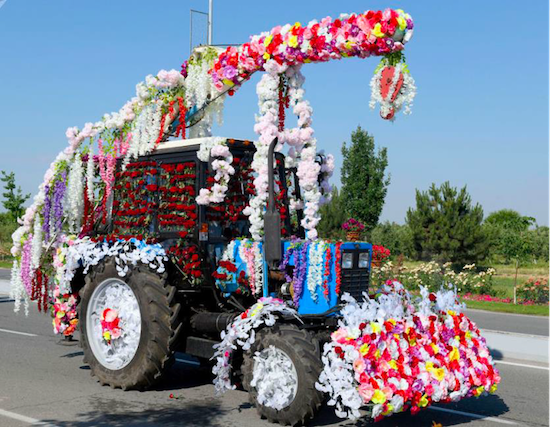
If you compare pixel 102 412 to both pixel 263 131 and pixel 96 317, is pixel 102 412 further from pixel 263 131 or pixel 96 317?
pixel 263 131

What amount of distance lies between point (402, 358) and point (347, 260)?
49.2 inches

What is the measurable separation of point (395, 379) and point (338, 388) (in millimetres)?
504

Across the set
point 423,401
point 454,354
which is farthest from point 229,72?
point 423,401

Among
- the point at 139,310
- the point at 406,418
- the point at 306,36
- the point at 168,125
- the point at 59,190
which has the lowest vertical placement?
the point at 406,418

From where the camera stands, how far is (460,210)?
33.7 meters

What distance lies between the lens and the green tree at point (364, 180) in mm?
39844

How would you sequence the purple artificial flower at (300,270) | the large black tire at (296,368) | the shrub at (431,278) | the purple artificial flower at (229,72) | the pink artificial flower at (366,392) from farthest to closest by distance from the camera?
the shrub at (431,278) < the purple artificial flower at (229,72) < the purple artificial flower at (300,270) < the large black tire at (296,368) < the pink artificial flower at (366,392)

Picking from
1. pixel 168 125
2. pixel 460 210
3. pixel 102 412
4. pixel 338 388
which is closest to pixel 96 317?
pixel 102 412

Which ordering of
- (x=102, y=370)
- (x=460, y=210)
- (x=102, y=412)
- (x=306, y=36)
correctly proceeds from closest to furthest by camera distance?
(x=102, y=412) < (x=306, y=36) < (x=102, y=370) < (x=460, y=210)

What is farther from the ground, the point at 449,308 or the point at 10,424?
the point at 449,308

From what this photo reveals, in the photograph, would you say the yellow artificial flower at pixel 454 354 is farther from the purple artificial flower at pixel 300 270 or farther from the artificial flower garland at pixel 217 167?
the artificial flower garland at pixel 217 167

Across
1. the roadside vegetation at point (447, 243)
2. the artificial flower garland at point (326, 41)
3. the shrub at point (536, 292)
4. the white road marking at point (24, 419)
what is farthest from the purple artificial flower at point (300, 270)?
the shrub at point (536, 292)

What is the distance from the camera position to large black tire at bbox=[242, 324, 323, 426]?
580 cm

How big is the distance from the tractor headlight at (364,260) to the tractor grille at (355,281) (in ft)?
0.15
